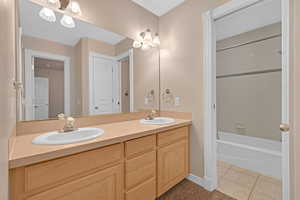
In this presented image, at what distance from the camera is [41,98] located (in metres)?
1.24

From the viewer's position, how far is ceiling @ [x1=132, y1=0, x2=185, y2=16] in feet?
6.17

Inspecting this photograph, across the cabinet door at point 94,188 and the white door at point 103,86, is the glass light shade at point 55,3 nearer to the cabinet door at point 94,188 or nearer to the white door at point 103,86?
the white door at point 103,86

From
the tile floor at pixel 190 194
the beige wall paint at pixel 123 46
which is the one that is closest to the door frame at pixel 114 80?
the beige wall paint at pixel 123 46

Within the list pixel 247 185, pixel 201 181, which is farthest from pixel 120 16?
pixel 247 185

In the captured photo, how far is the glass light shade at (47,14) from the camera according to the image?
1.19m

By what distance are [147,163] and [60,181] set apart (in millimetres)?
685

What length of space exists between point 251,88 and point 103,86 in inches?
106

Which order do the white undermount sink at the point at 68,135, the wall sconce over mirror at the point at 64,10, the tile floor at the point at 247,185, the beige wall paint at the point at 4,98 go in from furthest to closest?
the tile floor at the point at 247,185
the wall sconce over mirror at the point at 64,10
the white undermount sink at the point at 68,135
the beige wall paint at the point at 4,98

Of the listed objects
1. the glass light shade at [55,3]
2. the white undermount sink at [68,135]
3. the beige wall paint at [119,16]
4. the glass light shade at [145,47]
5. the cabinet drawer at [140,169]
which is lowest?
the cabinet drawer at [140,169]

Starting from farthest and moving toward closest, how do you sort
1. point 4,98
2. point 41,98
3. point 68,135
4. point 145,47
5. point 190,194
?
point 145,47, point 190,194, point 41,98, point 68,135, point 4,98

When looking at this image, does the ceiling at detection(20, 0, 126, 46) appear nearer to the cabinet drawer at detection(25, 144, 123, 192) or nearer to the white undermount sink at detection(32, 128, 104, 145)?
the white undermount sink at detection(32, 128, 104, 145)

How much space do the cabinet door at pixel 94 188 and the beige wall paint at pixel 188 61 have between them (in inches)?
41.2

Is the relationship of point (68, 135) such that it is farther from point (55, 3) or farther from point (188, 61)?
point (188, 61)

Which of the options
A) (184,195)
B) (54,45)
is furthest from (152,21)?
(184,195)
